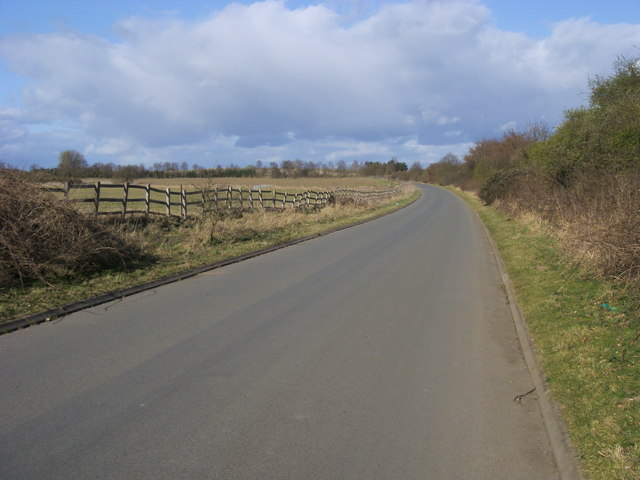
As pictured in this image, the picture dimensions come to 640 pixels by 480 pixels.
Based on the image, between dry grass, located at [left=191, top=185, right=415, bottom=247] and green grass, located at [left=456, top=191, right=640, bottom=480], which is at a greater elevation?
dry grass, located at [left=191, top=185, right=415, bottom=247]

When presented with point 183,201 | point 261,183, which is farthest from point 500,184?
point 261,183

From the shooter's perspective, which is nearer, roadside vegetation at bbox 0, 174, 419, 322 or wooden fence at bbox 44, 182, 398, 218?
roadside vegetation at bbox 0, 174, 419, 322

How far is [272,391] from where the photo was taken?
4867mm

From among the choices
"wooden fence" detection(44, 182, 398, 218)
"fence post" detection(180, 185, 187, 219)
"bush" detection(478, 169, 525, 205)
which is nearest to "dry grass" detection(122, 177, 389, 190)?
"fence post" detection(180, 185, 187, 219)

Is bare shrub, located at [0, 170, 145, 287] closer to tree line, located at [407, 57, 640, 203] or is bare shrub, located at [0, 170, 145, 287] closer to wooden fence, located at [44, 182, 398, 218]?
wooden fence, located at [44, 182, 398, 218]

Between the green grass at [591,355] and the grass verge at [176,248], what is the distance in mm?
7255

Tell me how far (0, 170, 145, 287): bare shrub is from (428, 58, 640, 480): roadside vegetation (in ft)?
27.5

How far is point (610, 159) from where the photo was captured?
14492 millimetres

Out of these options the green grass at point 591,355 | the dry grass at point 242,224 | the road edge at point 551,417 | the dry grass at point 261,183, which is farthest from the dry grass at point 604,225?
the dry grass at point 261,183

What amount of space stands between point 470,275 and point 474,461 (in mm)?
8462

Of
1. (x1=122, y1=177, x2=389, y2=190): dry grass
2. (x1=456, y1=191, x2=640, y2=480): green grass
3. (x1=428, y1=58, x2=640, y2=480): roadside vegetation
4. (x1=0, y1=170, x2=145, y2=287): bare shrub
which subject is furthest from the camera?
(x1=122, y1=177, x2=389, y2=190): dry grass

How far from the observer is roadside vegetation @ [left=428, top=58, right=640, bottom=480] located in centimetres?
426

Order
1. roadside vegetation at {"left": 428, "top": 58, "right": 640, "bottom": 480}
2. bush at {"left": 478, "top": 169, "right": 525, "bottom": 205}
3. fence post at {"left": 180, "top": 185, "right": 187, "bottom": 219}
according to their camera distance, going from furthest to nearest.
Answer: bush at {"left": 478, "top": 169, "right": 525, "bottom": 205} → fence post at {"left": 180, "top": 185, "right": 187, "bottom": 219} → roadside vegetation at {"left": 428, "top": 58, "right": 640, "bottom": 480}

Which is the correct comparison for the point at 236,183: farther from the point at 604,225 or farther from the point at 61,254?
the point at 604,225
